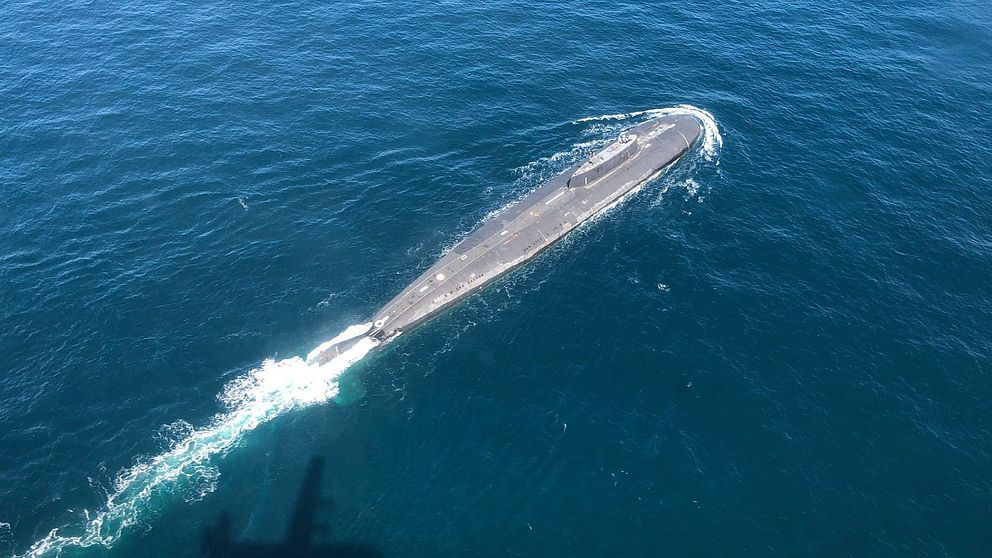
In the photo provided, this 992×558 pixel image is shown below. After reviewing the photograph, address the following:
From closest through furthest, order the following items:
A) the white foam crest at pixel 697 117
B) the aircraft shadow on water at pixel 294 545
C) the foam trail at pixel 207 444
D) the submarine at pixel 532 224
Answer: the aircraft shadow on water at pixel 294 545 → the foam trail at pixel 207 444 → the submarine at pixel 532 224 → the white foam crest at pixel 697 117

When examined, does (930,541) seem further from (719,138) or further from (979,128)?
(979,128)

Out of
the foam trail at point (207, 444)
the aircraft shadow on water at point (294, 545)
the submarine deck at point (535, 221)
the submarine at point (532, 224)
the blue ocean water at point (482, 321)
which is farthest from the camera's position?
the submarine deck at point (535, 221)

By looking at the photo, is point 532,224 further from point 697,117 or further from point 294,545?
point 294,545

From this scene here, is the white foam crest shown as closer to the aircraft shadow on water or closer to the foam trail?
the foam trail

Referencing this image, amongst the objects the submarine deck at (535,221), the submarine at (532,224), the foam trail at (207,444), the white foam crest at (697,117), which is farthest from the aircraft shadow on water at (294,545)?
the white foam crest at (697,117)

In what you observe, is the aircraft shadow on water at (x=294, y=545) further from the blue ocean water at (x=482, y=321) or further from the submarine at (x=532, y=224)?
the submarine at (x=532, y=224)

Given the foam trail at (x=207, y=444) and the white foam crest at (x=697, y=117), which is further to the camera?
the white foam crest at (x=697, y=117)

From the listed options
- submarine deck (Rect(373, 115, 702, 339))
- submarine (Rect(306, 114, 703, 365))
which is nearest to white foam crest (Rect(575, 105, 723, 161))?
submarine (Rect(306, 114, 703, 365))

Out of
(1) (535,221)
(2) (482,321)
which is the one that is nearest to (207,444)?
(2) (482,321)

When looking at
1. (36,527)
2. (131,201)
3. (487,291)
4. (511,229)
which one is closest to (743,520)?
(487,291)
